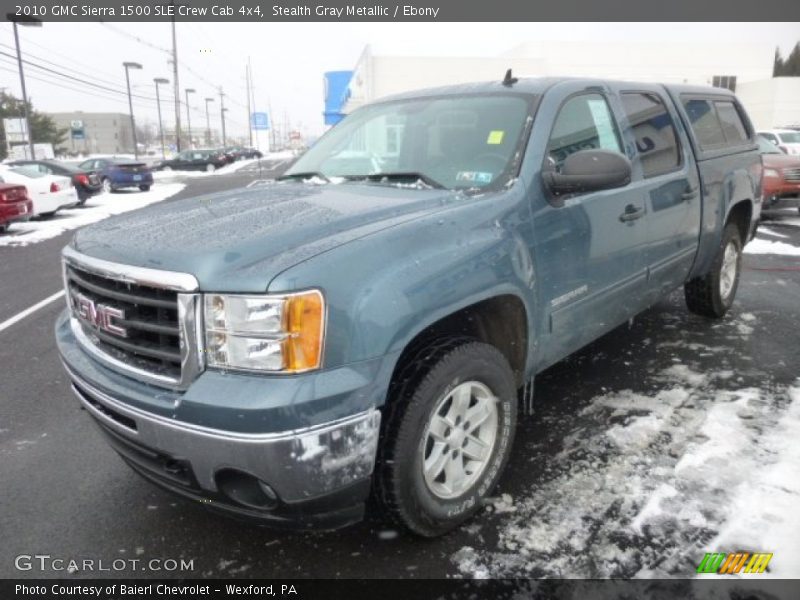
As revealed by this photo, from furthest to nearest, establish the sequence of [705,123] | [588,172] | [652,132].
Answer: [705,123] → [652,132] → [588,172]

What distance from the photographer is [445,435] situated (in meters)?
A: 2.43

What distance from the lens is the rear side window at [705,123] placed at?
4.39m

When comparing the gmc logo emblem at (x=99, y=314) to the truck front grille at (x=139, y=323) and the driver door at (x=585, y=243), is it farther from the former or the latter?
the driver door at (x=585, y=243)

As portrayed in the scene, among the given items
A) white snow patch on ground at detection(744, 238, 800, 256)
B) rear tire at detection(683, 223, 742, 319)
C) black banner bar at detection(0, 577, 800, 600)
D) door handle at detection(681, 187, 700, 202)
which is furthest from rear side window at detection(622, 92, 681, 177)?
white snow patch on ground at detection(744, 238, 800, 256)

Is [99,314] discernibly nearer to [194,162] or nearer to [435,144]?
[435,144]

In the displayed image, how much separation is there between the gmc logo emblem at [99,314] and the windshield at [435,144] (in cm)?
145

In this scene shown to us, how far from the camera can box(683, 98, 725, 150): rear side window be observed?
439 cm

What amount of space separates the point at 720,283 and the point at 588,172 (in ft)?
9.77

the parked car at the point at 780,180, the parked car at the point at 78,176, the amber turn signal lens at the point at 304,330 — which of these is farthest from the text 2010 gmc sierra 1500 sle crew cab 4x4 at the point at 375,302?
the parked car at the point at 78,176

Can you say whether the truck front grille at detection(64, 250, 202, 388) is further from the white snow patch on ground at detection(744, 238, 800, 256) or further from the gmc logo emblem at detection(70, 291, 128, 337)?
the white snow patch on ground at detection(744, 238, 800, 256)

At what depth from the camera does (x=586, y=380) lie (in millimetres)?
4066

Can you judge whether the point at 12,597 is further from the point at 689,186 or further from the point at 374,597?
the point at 689,186

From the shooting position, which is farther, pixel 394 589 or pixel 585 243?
pixel 585 243

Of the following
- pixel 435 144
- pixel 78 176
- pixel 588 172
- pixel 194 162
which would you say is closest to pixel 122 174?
pixel 78 176
